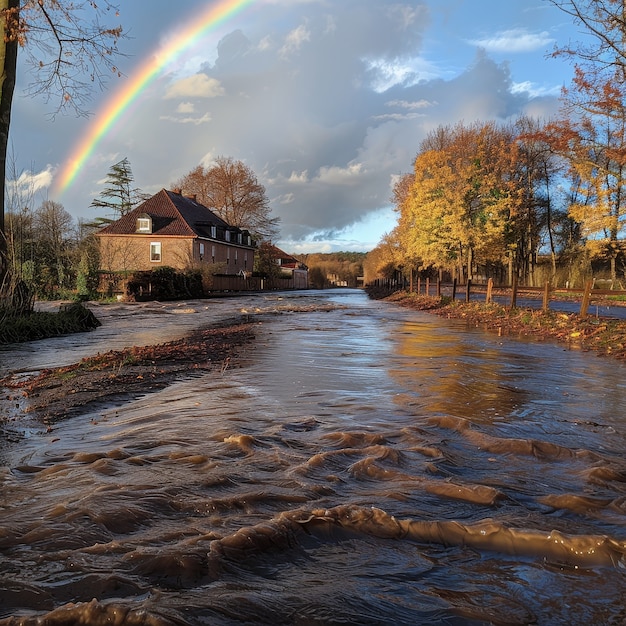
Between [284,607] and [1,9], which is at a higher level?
[1,9]

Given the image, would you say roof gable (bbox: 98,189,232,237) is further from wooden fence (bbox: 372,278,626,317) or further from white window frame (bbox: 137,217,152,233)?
wooden fence (bbox: 372,278,626,317)

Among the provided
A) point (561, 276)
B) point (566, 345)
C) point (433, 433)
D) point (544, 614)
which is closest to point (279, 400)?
point (433, 433)

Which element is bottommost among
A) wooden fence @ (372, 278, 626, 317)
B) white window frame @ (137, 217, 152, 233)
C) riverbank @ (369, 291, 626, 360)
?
riverbank @ (369, 291, 626, 360)

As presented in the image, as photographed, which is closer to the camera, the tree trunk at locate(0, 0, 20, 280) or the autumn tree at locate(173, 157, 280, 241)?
the tree trunk at locate(0, 0, 20, 280)

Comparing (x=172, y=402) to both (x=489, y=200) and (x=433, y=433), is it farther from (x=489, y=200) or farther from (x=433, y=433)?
(x=489, y=200)

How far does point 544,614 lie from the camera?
227cm

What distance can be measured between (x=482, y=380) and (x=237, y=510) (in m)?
5.80

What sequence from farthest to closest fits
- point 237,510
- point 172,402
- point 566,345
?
point 566,345, point 172,402, point 237,510

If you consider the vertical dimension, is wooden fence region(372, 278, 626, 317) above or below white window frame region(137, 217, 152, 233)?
below

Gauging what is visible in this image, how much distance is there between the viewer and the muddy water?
7.72ft

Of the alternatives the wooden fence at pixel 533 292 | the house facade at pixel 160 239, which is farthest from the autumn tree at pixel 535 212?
the house facade at pixel 160 239

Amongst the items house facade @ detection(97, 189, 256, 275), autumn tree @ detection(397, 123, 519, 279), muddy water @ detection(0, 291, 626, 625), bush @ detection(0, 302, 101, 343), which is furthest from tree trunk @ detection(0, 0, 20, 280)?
house facade @ detection(97, 189, 256, 275)

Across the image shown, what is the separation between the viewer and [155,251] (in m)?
50.3

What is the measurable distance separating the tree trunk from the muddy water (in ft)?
28.3
